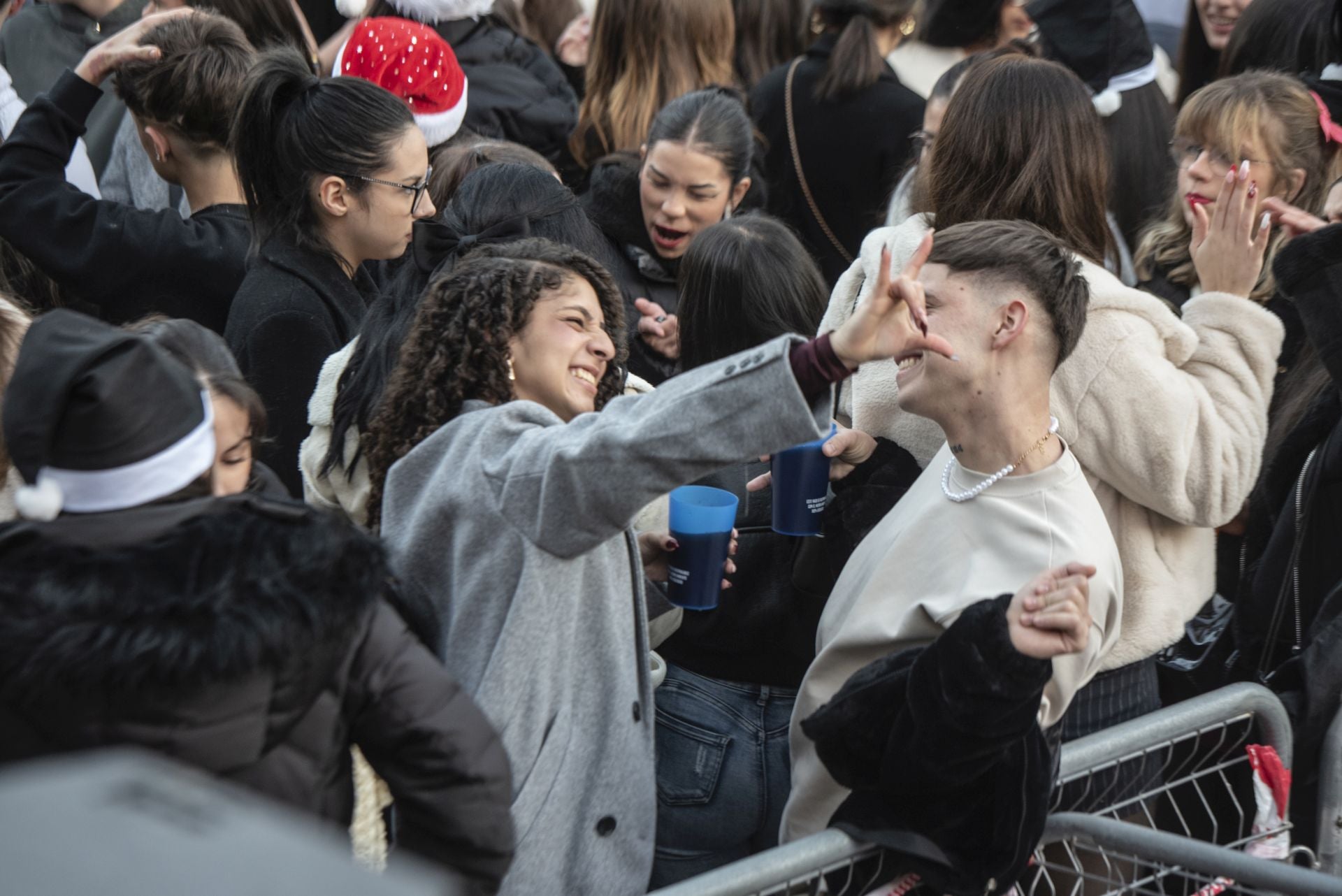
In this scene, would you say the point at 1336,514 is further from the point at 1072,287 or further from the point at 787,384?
the point at 787,384

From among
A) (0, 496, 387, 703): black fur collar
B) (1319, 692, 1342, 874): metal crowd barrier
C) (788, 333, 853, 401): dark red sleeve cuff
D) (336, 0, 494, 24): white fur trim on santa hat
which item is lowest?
(1319, 692, 1342, 874): metal crowd barrier

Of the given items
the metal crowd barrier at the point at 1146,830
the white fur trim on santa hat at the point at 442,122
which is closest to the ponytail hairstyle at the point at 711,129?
the white fur trim on santa hat at the point at 442,122

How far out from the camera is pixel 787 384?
6.34 ft

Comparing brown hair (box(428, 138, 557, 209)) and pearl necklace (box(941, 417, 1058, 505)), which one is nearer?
pearl necklace (box(941, 417, 1058, 505))

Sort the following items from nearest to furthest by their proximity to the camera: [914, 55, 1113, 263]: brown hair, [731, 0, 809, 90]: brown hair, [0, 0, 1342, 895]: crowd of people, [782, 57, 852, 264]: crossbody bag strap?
1. [0, 0, 1342, 895]: crowd of people
2. [914, 55, 1113, 263]: brown hair
3. [782, 57, 852, 264]: crossbody bag strap
4. [731, 0, 809, 90]: brown hair

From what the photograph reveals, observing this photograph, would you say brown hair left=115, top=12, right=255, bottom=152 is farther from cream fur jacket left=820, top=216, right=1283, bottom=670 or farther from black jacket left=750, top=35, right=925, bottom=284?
black jacket left=750, top=35, right=925, bottom=284

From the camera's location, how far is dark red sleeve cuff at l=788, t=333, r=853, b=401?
1986 millimetres

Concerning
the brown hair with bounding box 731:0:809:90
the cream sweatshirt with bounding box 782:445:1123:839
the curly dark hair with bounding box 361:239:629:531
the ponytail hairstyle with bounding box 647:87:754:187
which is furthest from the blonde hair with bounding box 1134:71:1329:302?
the brown hair with bounding box 731:0:809:90

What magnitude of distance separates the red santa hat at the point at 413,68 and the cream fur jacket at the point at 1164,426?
195cm

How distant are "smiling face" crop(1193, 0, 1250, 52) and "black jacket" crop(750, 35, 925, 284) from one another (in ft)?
4.40

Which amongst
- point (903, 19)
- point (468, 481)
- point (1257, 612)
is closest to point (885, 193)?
point (903, 19)

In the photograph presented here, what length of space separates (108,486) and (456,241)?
1.23 metres

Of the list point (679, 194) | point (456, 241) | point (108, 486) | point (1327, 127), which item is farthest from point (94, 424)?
point (1327, 127)

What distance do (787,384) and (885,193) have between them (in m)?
3.13
